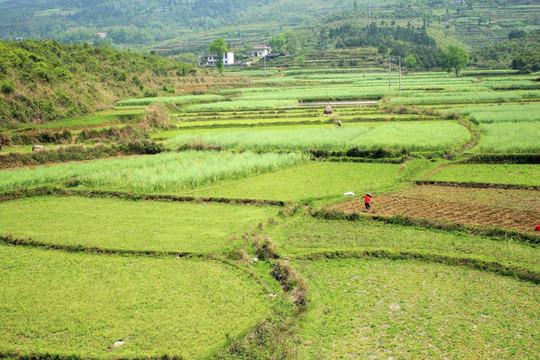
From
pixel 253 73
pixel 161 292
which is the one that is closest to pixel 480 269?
pixel 161 292

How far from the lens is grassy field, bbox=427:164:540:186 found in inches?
744

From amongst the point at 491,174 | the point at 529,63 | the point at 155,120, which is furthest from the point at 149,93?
the point at 529,63

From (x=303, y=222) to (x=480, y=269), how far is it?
5.73 metres

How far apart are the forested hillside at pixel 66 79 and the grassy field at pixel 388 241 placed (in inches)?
1048

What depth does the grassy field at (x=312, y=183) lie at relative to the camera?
18500 mm

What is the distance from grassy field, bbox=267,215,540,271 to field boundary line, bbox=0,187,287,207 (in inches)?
112

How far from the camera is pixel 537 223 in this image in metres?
14.2

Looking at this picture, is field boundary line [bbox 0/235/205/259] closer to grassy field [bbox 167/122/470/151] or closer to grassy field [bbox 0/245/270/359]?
grassy field [bbox 0/245/270/359]

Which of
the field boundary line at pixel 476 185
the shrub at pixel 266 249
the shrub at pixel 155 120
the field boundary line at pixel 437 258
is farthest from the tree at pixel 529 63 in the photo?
the shrub at pixel 266 249

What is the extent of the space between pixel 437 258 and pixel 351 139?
15.7 meters

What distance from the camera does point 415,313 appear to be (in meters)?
9.73

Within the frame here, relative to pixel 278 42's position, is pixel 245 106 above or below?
below

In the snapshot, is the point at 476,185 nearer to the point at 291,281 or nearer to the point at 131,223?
the point at 291,281

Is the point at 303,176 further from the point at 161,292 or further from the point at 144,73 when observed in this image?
the point at 144,73
